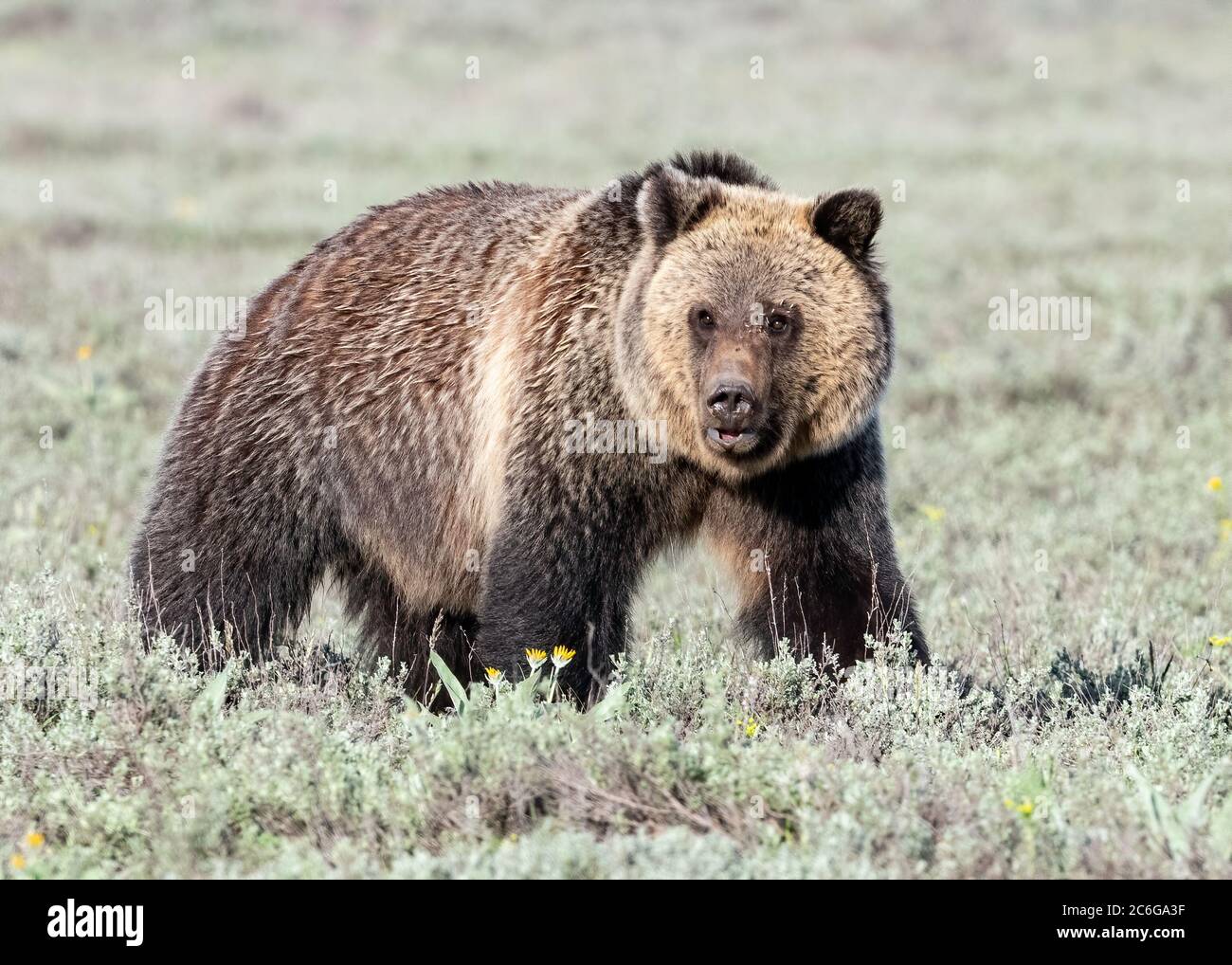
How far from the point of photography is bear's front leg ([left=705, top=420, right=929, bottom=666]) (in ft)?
16.6

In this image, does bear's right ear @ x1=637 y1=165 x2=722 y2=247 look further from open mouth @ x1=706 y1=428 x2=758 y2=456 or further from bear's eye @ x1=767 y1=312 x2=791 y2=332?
open mouth @ x1=706 y1=428 x2=758 y2=456

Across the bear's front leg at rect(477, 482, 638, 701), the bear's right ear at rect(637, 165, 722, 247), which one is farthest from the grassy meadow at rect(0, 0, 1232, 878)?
the bear's right ear at rect(637, 165, 722, 247)

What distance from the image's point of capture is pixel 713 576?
6.92 meters

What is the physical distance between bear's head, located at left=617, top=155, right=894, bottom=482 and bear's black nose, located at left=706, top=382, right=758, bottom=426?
2.8 inches

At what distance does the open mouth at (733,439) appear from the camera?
190 inches

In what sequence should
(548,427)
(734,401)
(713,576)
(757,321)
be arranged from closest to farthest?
(734,401)
(757,321)
(548,427)
(713,576)

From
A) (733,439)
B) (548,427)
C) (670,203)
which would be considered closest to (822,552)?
(733,439)

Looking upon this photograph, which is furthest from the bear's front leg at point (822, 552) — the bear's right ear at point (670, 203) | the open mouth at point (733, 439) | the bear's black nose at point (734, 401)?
the bear's right ear at point (670, 203)

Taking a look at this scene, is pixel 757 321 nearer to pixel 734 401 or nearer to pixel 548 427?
pixel 734 401

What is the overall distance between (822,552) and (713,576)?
188 cm

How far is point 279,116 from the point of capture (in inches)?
981

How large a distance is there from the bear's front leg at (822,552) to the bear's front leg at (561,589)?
0.45m

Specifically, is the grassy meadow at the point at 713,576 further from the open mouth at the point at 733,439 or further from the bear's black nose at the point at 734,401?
the bear's black nose at the point at 734,401

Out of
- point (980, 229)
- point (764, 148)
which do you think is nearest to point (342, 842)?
point (980, 229)
